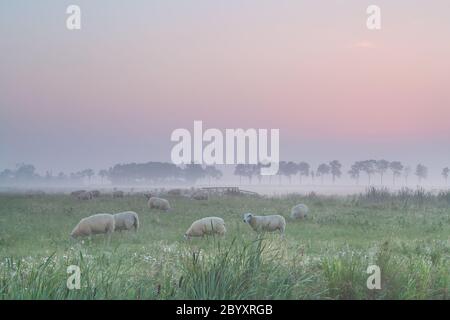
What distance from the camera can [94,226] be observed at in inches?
586

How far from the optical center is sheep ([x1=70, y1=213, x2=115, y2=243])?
1460cm

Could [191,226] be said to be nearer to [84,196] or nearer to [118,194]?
[84,196]

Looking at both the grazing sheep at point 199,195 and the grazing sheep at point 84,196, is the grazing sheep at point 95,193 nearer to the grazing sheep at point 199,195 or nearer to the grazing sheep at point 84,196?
the grazing sheep at point 84,196

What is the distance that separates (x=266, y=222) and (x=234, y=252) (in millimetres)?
8680

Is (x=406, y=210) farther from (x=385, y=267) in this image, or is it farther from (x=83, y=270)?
(x=83, y=270)

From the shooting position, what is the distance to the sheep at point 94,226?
14602mm

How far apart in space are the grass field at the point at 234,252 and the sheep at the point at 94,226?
296mm

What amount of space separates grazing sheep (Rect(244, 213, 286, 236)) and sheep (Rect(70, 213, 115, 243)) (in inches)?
163

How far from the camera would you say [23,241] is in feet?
43.0

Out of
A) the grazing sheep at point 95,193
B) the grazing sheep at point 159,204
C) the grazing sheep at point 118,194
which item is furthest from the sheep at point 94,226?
the grazing sheep at point 95,193

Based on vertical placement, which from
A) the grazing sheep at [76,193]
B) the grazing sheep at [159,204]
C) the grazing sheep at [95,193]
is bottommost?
the grazing sheep at [95,193]

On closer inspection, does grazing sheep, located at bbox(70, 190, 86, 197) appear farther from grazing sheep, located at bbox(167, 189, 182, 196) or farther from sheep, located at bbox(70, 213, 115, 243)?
sheep, located at bbox(70, 213, 115, 243)

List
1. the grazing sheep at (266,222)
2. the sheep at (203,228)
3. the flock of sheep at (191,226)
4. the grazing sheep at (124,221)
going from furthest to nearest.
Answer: the grazing sheep at (124,221), the grazing sheep at (266,222), the flock of sheep at (191,226), the sheep at (203,228)
